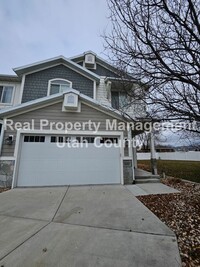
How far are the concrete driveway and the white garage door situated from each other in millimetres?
1985

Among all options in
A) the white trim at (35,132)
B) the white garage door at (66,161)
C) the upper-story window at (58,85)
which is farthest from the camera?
the upper-story window at (58,85)

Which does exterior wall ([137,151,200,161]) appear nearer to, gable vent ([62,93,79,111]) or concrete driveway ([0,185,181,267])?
gable vent ([62,93,79,111])

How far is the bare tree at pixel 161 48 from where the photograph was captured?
10.6 ft

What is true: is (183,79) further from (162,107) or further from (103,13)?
(103,13)

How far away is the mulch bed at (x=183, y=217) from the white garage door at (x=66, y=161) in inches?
97.3

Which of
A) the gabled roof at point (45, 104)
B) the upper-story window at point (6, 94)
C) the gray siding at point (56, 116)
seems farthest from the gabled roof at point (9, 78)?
the gray siding at point (56, 116)

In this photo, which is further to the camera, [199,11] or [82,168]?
[82,168]

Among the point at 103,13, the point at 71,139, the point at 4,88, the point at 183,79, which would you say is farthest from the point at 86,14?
the point at 4,88

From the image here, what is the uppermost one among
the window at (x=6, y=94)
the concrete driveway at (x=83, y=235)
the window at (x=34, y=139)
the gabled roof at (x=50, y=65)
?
the gabled roof at (x=50, y=65)

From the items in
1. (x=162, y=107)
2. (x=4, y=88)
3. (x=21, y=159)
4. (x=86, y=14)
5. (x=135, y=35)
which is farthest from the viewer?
(x=4, y=88)

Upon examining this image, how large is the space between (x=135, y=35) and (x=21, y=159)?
668cm

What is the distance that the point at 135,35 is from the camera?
343 centimetres

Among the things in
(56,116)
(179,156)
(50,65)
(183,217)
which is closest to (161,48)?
(183,217)

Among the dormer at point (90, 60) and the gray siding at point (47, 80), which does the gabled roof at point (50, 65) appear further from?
the dormer at point (90, 60)
